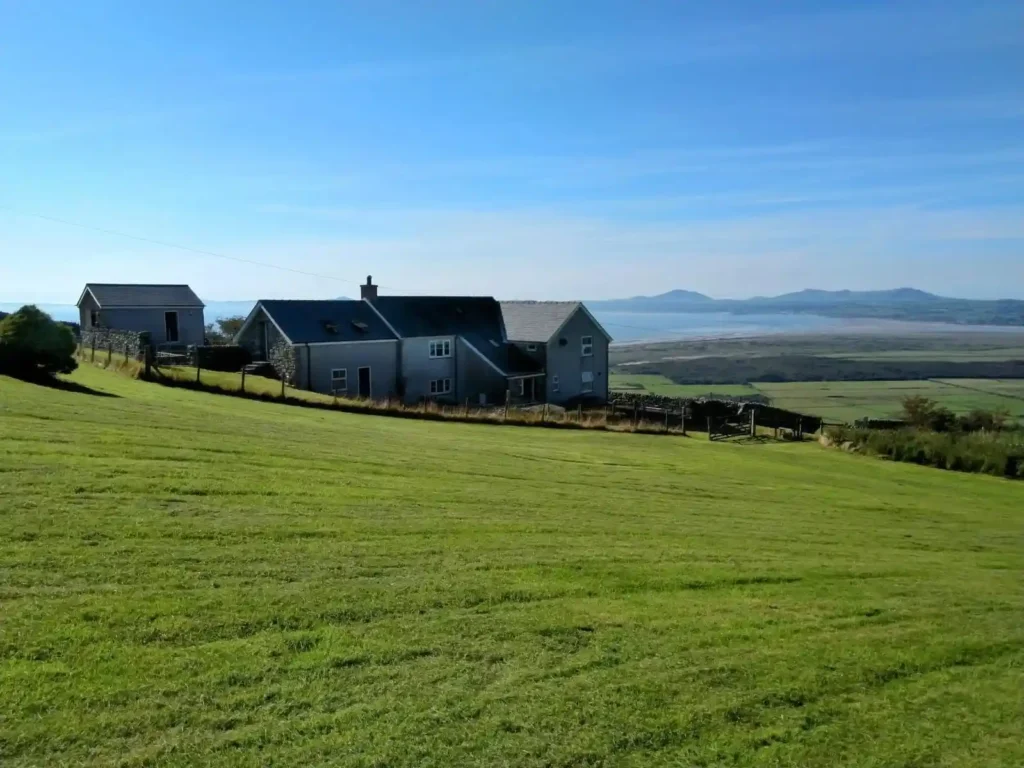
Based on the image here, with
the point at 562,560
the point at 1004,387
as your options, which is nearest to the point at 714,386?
the point at 1004,387

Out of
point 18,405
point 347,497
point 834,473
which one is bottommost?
point 834,473

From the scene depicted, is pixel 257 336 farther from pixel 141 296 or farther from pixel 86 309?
pixel 86 309

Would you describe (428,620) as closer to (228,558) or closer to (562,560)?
(228,558)

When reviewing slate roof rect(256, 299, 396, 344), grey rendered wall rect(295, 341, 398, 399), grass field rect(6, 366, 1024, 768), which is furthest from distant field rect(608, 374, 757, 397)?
grass field rect(6, 366, 1024, 768)

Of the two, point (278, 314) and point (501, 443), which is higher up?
point (278, 314)

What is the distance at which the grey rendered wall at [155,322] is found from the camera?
4591cm

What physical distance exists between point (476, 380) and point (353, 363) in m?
8.70

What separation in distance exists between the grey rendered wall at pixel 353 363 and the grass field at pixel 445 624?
29.4m

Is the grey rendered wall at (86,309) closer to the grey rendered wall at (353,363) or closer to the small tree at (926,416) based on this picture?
the grey rendered wall at (353,363)

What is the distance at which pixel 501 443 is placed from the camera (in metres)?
25.7

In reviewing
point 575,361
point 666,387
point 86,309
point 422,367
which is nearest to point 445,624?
point 422,367

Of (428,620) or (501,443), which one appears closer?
(428,620)

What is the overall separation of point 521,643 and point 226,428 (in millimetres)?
12851

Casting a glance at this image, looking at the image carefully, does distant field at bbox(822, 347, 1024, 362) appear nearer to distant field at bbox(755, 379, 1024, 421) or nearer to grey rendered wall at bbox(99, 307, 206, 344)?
distant field at bbox(755, 379, 1024, 421)
